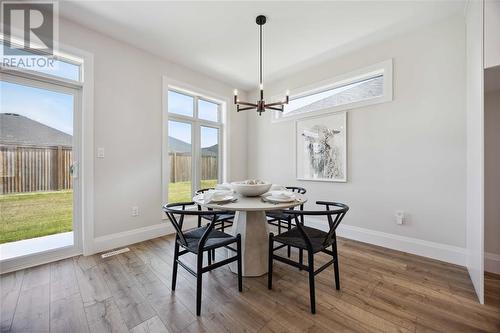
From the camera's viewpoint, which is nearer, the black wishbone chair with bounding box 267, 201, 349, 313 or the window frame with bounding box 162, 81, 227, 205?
the black wishbone chair with bounding box 267, 201, 349, 313

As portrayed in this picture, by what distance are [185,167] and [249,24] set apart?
7.88ft

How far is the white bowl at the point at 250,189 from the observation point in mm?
2086

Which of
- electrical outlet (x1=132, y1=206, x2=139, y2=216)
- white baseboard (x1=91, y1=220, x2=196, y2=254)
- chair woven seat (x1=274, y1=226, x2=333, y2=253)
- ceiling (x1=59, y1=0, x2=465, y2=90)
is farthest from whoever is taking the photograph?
electrical outlet (x1=132, y1=206, x2=139, y2=216)

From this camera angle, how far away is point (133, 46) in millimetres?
2994

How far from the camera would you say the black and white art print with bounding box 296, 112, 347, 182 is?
10.5 ft

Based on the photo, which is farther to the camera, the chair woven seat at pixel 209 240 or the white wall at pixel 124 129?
the white wall at pixel 124 129

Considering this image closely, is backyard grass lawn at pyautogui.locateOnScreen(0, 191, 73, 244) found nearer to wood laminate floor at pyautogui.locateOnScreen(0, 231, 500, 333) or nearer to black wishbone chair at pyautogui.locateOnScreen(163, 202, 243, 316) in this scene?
wood laminate floor at pyautogui.locateOnScreen(0, 231, 500, 333)

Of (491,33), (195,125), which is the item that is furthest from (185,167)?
(491,33)

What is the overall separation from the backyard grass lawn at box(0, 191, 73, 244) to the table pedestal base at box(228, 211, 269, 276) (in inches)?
84.7

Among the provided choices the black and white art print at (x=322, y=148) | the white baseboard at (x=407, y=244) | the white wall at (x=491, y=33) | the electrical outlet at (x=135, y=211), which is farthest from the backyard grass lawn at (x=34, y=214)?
the white wall at (x=491, y=33)

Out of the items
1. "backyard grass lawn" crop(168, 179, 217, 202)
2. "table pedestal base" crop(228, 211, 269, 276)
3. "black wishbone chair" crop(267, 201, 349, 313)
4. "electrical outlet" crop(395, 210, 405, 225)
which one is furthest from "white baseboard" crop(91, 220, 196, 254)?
"electrical outlet" crop(395, 210, 405, 225)

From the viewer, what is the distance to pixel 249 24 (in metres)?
2.51

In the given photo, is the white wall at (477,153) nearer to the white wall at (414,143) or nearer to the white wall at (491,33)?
the white wall at (491,33)

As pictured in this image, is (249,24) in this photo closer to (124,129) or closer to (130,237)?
(124,129)
